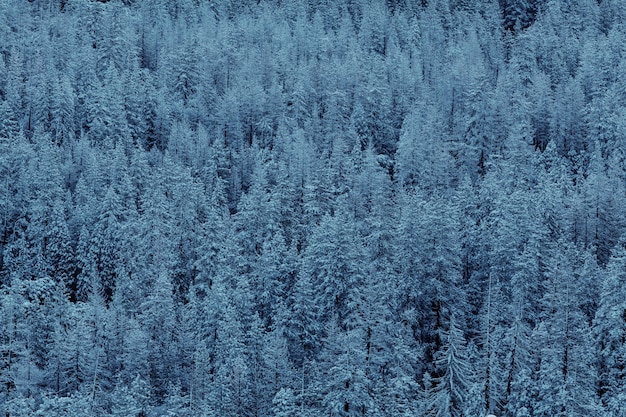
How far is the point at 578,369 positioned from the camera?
121 ft

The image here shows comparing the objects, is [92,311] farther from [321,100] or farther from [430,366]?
[321,100]

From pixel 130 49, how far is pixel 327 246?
64.2 m

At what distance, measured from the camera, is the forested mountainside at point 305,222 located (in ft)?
132

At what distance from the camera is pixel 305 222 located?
6425 centimetres

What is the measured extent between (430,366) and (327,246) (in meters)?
9.95

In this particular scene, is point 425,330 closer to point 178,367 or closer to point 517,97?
point 178,367

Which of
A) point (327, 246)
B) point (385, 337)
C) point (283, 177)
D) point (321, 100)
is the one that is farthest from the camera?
point (321, 100)

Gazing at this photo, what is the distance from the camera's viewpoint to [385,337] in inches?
1631

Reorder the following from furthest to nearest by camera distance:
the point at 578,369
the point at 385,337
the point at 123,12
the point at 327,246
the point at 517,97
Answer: the point at 123,12 < the point at 517,97 < the point at 327,246 < the point at 385,337 < the point at 578,369

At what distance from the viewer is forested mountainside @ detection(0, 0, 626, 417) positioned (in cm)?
4016

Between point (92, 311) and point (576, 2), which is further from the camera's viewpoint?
point (576, 2)

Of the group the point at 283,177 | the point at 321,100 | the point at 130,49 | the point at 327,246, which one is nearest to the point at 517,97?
the point at 321,100

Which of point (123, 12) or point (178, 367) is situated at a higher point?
point (123, 12)

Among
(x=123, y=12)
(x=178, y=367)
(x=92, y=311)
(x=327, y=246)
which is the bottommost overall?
(x=178, y=367)
